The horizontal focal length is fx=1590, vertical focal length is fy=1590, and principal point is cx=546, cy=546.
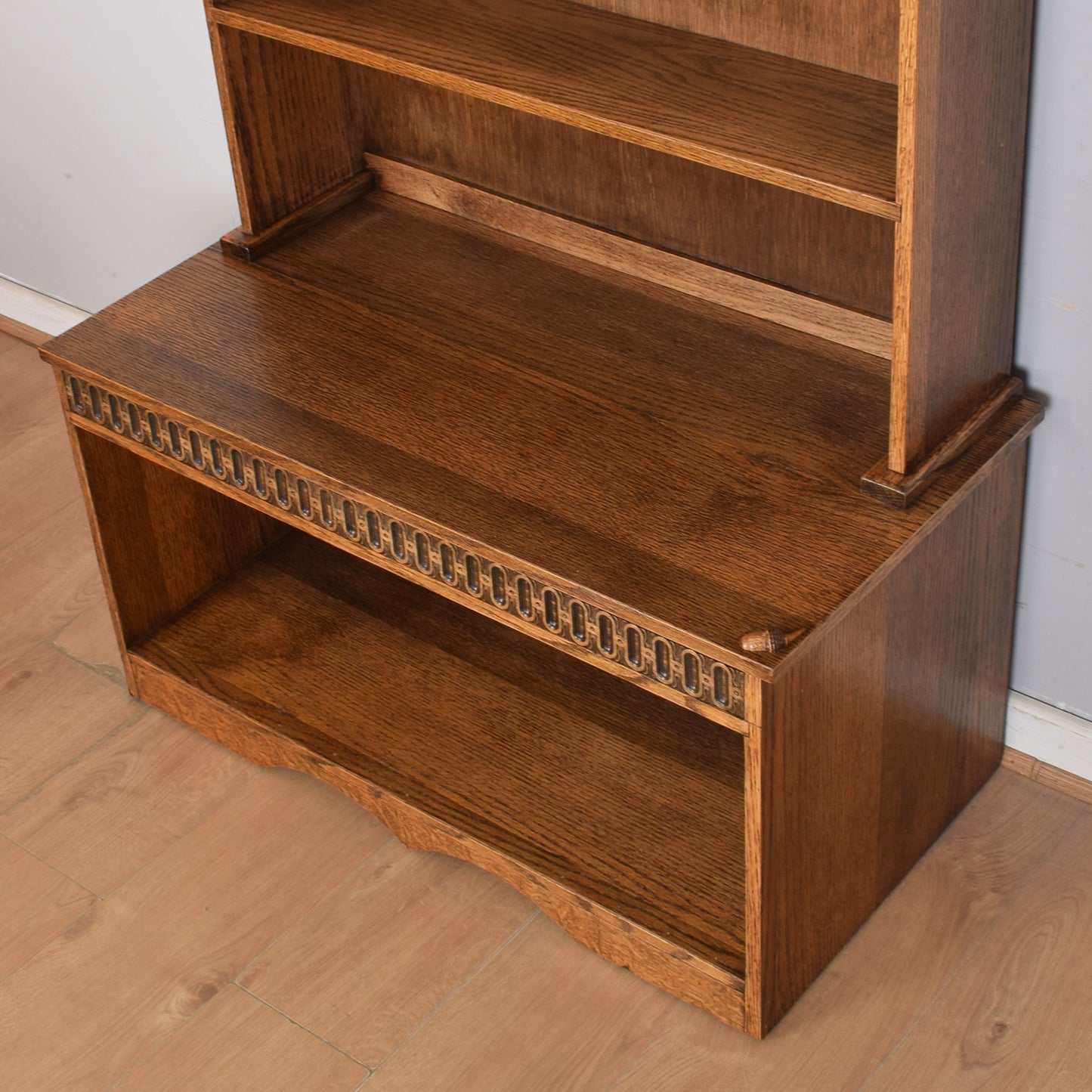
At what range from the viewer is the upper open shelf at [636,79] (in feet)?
4.72

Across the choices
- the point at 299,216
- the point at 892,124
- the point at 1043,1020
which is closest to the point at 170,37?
the point at 299,216

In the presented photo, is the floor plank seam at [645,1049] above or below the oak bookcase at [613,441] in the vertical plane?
below

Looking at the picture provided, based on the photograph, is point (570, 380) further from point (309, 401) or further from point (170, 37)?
point (170, 37)

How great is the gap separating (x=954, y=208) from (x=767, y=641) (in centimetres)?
44

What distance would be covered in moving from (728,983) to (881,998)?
0.64ft

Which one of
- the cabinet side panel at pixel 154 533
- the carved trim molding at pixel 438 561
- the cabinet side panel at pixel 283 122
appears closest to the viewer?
the carved trim molding at pixel 438 561

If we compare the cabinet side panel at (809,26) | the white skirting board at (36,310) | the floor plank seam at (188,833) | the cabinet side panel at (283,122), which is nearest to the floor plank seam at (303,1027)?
the floor plank seam at (188,833)

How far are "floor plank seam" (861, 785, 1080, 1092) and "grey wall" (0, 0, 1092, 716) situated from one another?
0.16m

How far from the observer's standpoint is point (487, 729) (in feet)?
6.47

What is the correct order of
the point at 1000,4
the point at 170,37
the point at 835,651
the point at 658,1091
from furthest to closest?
the point at 170,37
the point at 658,1091
the point at 835,651
the point at 1000,4

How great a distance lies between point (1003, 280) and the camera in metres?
1.60

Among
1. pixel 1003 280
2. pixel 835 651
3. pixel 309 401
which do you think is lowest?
pixel 835 651

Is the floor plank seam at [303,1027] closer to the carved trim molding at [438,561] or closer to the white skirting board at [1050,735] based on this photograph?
the carved trim molding at [438,561]

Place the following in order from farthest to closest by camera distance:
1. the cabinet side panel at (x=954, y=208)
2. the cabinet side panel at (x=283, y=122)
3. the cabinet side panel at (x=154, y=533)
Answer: the cabinet side panel at (x=154, y=533) → the cabinet side panel at (x=283, y=122) → the cabinet side panel at (x=954, y=208)
